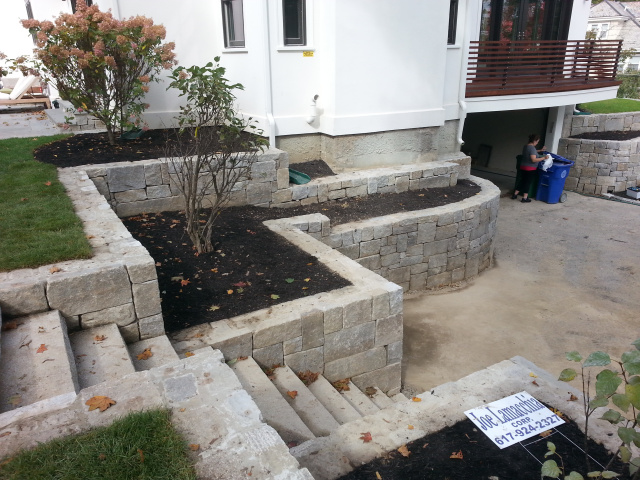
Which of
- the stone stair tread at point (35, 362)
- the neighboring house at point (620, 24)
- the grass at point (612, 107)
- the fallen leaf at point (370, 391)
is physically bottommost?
the fallen leaf at point (370, 391)

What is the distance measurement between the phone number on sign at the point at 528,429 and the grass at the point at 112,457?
188cm

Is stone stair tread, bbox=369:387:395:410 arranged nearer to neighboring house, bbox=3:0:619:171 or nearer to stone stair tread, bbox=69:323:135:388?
stone stair tread, bbox=69:323:135:388

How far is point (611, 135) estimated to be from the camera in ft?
48.3

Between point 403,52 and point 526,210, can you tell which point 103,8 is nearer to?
point 403,52

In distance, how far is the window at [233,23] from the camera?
872 centimetres

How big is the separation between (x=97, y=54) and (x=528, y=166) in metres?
10.1

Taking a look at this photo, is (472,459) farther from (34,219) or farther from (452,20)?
(452,20)

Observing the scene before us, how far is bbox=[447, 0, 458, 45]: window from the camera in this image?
31.2 ft

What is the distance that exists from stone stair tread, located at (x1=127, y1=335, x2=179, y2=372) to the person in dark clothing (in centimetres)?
1070

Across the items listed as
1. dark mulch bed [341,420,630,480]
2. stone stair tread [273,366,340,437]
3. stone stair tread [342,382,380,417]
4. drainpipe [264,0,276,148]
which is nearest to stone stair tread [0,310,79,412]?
stone stair tread [273,366,340,437]

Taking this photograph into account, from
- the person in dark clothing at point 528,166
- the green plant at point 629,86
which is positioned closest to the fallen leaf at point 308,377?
the person in dark clothing at point 528,166

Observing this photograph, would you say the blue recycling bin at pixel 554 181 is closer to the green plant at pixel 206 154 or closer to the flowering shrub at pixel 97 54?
the green plant at pixel 206 154

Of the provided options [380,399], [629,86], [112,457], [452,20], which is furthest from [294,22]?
[629,86]

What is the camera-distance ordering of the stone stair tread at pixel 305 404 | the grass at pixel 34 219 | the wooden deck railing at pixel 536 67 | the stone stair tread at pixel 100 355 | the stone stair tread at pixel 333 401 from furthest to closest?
the wooden deck railing at pixel 536 67 → the stone stair tread at pixel 333 401 → the grass at pixel 34 219 → the stone stair tread at pixel 305 404 → the stone stair tread at pixel 100 355
